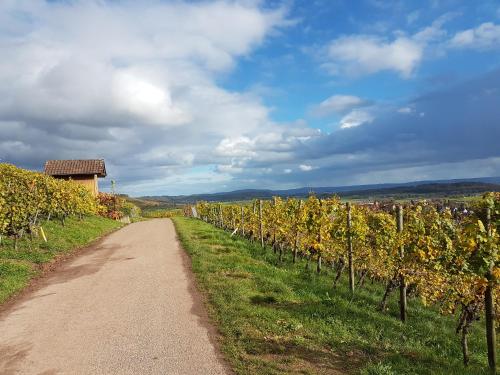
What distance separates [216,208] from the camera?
5178cm

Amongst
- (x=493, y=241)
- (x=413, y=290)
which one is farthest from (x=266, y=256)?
(x=493, y=241)

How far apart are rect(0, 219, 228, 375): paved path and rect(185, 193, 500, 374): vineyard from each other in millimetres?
6425

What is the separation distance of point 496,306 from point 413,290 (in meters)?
5.81

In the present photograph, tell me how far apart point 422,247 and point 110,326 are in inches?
387

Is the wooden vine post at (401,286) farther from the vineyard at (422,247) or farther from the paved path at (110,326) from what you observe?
the paved path at (110,326)

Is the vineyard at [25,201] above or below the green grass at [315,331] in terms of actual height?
above

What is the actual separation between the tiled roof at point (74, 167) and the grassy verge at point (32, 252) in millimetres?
26063

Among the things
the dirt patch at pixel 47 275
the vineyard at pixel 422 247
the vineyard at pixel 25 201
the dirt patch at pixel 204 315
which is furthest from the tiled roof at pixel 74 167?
the dirt patch at pixel 204 315

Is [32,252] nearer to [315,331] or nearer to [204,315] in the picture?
[204,315]

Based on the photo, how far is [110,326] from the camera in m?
10.7

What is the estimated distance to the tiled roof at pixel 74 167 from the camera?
183ft

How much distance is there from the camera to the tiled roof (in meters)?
55.6

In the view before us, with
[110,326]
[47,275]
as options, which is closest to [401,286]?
[110,326]

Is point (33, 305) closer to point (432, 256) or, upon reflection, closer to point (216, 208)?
point (432, 256)
